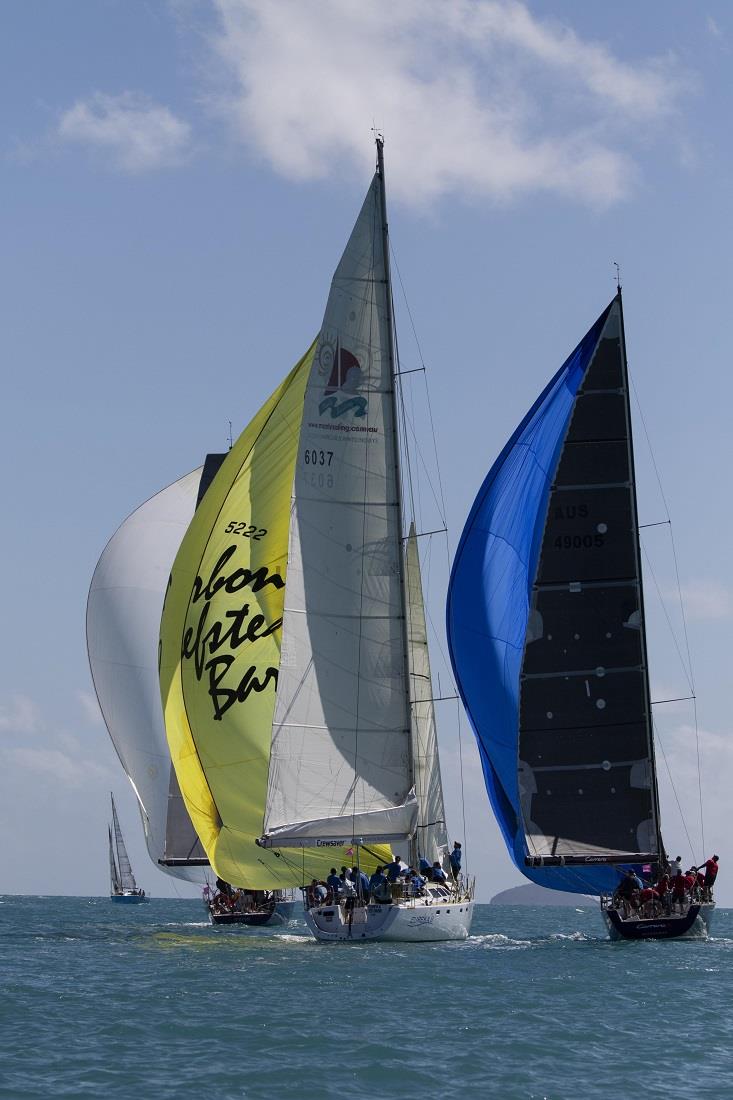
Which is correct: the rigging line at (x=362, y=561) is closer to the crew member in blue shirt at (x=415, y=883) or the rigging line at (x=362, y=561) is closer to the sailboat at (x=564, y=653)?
the crew member in blue shirt at (x=415, y=883)

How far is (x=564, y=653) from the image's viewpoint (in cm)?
3130

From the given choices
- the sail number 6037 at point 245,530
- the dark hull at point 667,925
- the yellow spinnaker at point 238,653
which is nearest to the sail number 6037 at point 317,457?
the yellow spinnaker at point 238,653

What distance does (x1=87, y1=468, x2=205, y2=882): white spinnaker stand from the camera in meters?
43.2

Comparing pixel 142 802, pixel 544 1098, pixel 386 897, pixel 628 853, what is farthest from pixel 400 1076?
pixel 142 802

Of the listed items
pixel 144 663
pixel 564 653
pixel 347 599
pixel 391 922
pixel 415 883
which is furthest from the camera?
pixel 144 663

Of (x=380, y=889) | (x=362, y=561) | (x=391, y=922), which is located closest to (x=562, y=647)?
(x=362, y=561)

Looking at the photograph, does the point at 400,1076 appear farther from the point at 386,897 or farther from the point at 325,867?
the point at 325,867

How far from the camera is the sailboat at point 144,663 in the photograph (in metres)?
43.2

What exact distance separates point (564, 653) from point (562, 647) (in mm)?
119

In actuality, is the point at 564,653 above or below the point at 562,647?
below

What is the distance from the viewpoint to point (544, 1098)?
1662 cm

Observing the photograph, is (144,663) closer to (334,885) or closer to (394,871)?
(334,885)

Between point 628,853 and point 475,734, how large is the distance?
364cm

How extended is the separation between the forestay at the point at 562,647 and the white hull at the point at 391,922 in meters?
2.18
